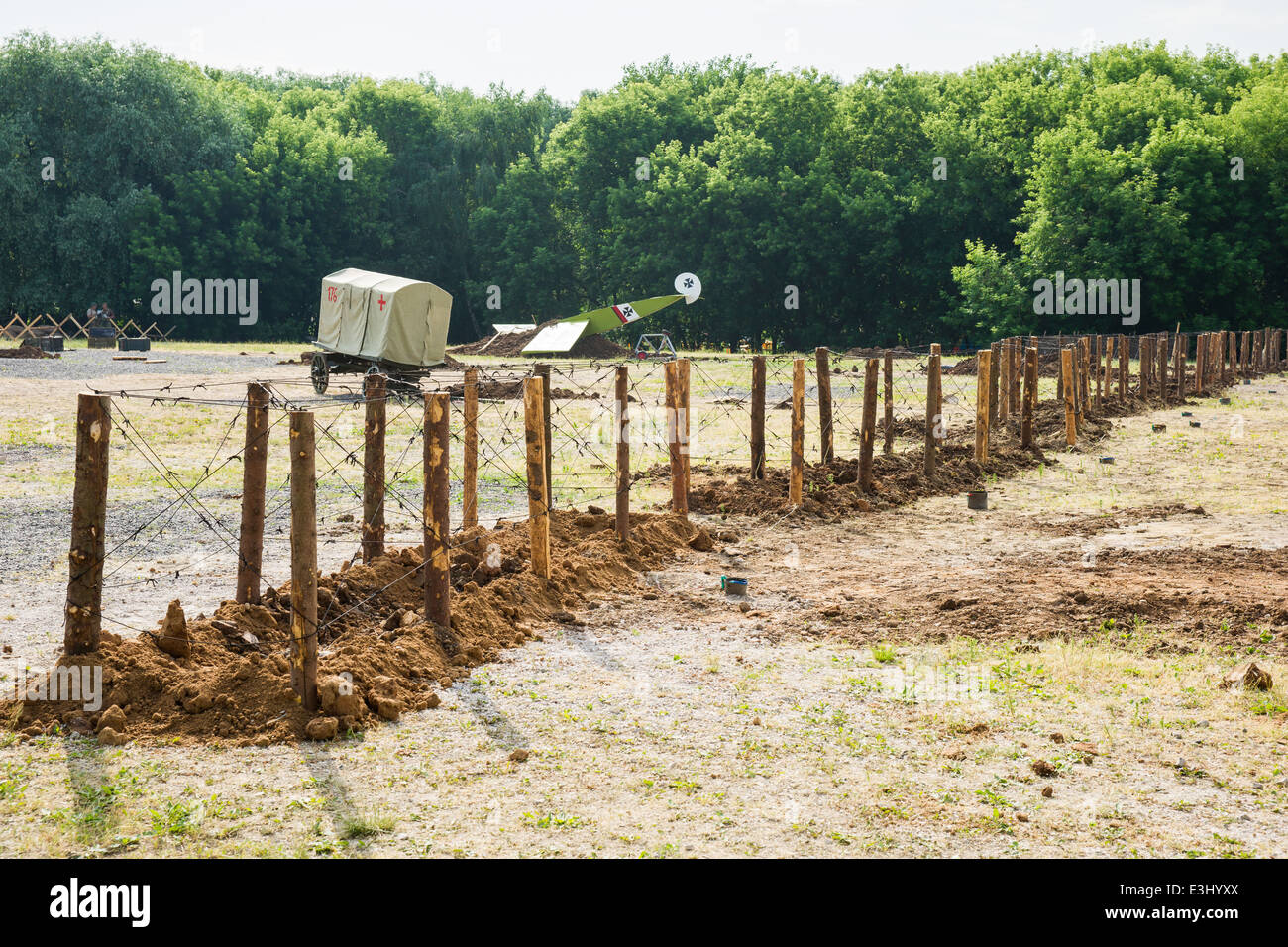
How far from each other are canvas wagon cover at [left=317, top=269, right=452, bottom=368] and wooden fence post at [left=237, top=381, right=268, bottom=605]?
19.0m

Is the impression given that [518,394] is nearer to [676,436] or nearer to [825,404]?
[825,404]

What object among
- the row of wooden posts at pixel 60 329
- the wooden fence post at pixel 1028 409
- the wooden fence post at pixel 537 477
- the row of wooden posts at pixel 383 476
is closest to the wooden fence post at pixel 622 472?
the row of wooden posts at pixel 383 476

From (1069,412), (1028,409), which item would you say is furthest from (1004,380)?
(1028,409)

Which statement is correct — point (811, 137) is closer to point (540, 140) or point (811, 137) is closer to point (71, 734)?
point (540, 140)

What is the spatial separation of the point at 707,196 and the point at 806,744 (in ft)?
166

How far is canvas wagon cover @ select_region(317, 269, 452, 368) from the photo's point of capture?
90.8 feet

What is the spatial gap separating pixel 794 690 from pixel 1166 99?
46378 millimetres

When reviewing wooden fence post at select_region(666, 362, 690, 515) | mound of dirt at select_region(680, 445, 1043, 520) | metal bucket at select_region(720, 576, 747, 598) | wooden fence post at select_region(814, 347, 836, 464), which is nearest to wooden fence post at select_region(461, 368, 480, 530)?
wooden fence post at select_region(666, 362, 690, 515)

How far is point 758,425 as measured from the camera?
14.6 metres

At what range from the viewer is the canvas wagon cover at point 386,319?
2769 cm

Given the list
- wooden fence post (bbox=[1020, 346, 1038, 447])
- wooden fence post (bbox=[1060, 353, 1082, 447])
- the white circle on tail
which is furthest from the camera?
the white circle on tail

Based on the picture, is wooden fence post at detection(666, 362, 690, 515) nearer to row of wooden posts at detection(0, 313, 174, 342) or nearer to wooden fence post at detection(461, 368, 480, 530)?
wooden fence post at detection(461, 368, 480, 530)

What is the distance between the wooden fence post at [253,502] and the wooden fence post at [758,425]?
23.2 ft
